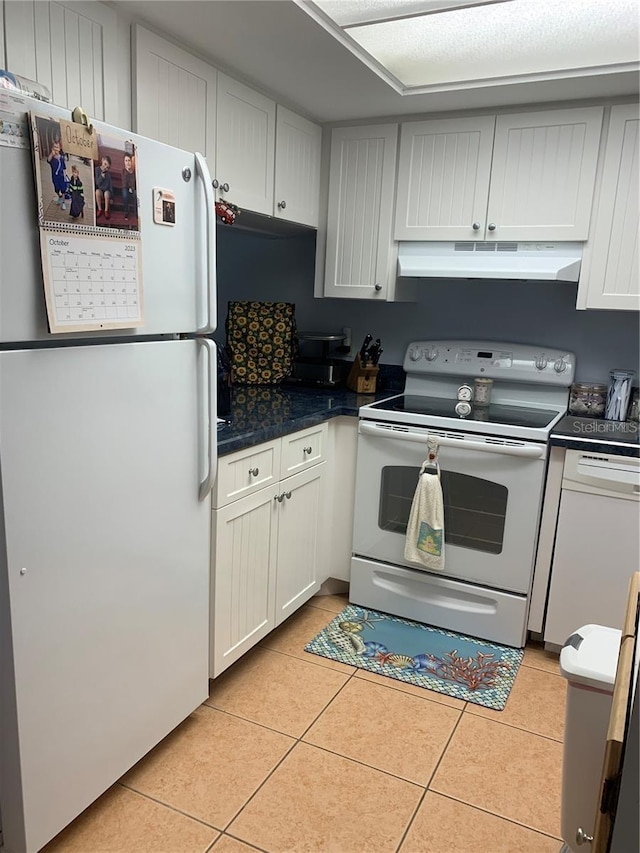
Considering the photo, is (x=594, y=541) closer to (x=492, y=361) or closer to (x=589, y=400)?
(x=589, y=400)

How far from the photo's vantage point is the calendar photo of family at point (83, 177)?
1260 mm

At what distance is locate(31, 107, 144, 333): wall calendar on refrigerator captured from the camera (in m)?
1.28

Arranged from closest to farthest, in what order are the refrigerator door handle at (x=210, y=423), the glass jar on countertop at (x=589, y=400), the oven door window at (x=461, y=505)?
the refrigerator door handle at (x=210, y=423) < the oven door window at (x=461, y=505) < the glass jar on countertop at (x=589, y=400)

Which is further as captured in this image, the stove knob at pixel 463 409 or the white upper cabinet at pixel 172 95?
the stove knob at pixel 463 409

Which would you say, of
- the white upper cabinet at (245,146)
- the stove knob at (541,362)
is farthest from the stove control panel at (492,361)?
the white upper cabinet at (245,146)

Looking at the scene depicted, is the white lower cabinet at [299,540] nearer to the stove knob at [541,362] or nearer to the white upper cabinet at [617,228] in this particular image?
the stove knob at [541,362]

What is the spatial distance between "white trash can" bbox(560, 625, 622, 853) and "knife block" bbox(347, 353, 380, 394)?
1840 millimetres

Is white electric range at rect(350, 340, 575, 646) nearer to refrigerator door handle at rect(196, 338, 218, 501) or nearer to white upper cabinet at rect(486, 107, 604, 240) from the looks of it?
white upper cabinet at rect(486, 107, 604, 240)

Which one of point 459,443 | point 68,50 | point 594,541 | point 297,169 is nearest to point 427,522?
point 459,443

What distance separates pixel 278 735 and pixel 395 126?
8.28 feet

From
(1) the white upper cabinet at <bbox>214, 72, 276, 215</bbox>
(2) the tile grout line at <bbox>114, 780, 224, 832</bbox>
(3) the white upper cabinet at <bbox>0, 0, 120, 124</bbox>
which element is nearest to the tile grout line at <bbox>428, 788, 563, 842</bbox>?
(2) the tile grout line at <bbox>114, 780, 224, 832</bbox>

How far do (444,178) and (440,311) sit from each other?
66cm

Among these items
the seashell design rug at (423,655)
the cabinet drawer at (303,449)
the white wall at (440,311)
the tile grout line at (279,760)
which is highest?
the white wall at (440,311)

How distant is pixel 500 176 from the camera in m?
2.66
